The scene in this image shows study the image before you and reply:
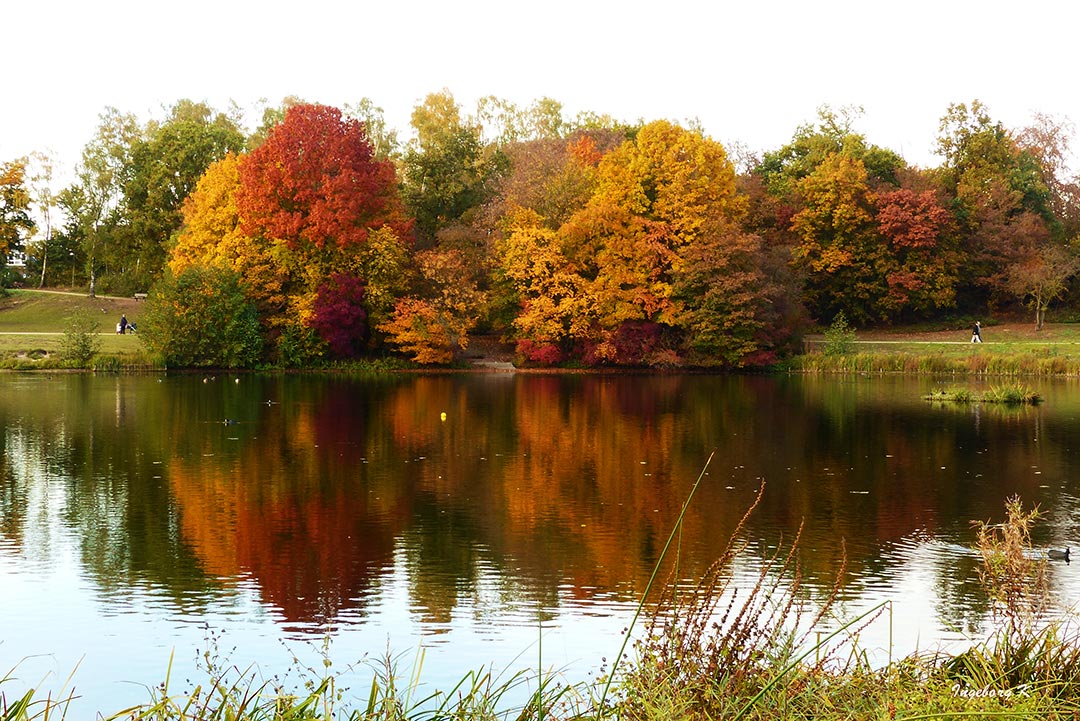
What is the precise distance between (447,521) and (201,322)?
32193 mm

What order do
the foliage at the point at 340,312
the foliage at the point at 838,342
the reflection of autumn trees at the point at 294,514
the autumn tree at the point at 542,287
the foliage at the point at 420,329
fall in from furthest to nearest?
the foliage at the point at 838,342
the autumn tree at the point at 542,287
the foliage at the point at 420,329
the foliage at the point at 340,312
the reflection of autumn trees at the point at 294,514

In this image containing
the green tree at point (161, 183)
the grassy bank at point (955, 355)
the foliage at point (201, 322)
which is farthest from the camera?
the green tree at point (161, 183)

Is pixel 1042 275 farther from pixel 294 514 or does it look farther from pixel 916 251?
pixel 294 514

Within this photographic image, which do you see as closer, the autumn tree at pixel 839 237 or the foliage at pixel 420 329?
the foliage at pixel 420 329

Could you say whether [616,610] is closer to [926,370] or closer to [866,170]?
[926,370]

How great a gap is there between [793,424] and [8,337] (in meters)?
36.6

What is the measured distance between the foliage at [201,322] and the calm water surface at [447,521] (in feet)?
44.6

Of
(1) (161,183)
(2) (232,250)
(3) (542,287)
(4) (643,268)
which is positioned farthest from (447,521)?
(1) (161,183)

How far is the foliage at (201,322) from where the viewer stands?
44.7 meters

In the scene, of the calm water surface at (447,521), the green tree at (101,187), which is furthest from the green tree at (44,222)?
the calm water surface at (447,521)

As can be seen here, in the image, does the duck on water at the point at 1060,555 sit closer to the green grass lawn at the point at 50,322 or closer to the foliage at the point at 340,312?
the foliage at the point at 340,312

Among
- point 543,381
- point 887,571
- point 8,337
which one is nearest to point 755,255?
point 543,381

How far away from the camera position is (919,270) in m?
57.3

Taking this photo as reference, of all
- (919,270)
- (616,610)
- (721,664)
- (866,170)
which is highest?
(866,170)
